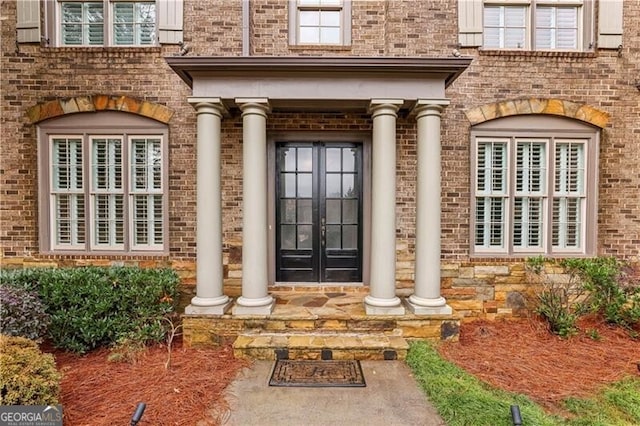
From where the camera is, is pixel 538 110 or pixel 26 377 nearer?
pixel 26 377

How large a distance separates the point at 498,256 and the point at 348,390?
3.25 metres

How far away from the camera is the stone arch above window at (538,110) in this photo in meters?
4.93

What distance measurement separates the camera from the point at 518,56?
5.00 metres

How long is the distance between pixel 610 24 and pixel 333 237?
5.17 metres

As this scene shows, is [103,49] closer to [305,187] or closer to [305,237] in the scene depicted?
[305,187]

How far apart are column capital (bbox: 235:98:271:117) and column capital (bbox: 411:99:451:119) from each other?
1.86m

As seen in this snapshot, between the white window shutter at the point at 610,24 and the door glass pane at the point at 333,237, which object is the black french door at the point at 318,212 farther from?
the white window shutter at the point at 610,24

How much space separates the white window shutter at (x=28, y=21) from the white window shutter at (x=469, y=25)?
622 cm

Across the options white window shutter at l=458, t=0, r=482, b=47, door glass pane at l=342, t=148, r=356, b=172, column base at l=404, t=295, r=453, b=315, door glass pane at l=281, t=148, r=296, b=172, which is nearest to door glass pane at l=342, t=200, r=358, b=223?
door glass pane at l=342, t=148, r=356, b=172

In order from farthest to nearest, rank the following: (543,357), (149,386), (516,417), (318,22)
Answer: (318,22), (543,357), (149,386), (516,417)

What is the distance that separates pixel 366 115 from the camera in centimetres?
509

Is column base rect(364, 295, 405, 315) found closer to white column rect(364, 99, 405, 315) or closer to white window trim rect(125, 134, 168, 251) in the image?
white column rect(364, 99, 405, 315)

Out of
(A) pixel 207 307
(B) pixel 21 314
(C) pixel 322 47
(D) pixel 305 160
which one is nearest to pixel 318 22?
(C) pixel 322 47

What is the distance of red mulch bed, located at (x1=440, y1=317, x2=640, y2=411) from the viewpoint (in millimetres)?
3307
